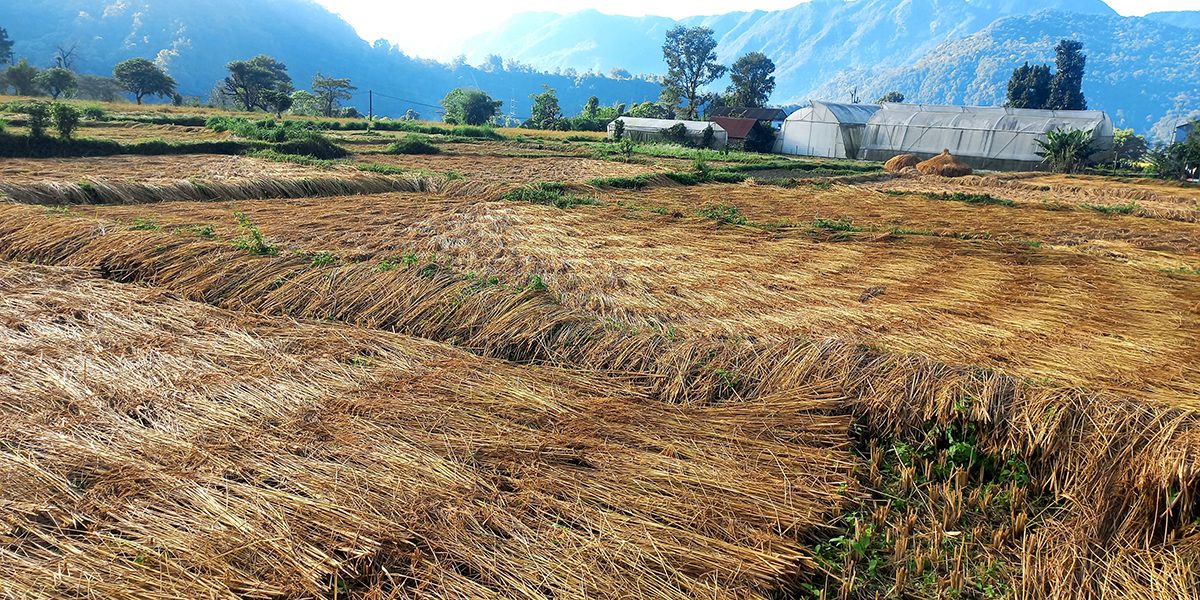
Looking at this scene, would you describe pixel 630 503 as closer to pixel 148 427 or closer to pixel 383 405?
pixel 383 405

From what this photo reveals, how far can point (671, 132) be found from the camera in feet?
118

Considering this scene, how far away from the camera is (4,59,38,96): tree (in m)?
41.6

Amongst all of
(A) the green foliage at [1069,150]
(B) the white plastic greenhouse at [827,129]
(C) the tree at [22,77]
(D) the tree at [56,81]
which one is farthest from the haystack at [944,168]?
(C) the tree at [22,77]

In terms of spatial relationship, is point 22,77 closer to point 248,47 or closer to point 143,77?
point 143,77

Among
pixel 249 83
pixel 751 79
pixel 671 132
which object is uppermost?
pixel 751 79

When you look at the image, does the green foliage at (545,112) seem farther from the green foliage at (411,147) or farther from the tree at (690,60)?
the tree at (690,60)

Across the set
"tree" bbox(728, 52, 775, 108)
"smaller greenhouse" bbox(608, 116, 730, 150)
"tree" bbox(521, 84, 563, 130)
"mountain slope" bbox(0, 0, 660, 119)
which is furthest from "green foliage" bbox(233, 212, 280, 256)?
"mountain slope" bbox(0, 0, 660, 119)

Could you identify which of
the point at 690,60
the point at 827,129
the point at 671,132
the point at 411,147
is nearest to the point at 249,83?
the point at 671,132

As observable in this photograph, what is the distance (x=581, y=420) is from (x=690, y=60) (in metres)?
76.5

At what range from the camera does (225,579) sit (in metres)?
2.46

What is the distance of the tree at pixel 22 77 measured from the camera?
136ft

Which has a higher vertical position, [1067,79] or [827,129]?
[1067,79]

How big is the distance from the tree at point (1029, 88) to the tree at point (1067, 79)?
59 cm

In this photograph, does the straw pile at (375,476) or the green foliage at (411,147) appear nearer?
the straw pile at (375,476)
